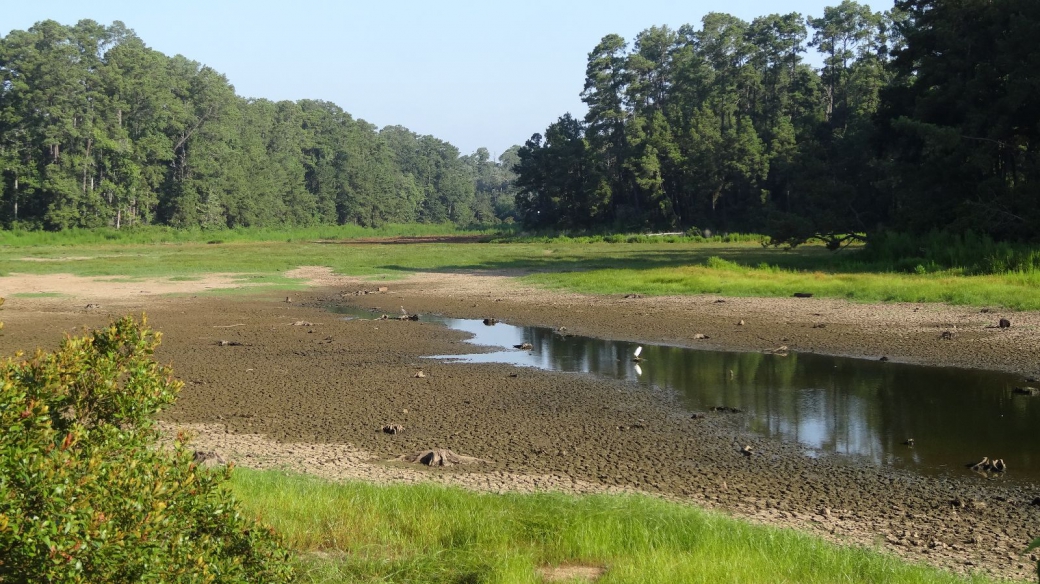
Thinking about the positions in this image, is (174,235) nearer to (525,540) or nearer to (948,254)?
(948,254)

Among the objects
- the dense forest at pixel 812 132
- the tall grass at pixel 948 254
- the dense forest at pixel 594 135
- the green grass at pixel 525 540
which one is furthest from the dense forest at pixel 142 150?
the green grass at pixel 525 540

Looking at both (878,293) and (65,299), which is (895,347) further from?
(65,299)

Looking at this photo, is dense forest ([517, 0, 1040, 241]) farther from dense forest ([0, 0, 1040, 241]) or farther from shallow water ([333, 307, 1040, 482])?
shallow water ([333, 307, 1040, 482])

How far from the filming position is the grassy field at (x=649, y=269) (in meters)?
24.3

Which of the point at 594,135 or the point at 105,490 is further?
the point at 594,135

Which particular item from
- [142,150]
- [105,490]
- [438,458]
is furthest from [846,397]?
[142,150]

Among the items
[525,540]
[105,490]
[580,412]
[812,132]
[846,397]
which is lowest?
[846,397]

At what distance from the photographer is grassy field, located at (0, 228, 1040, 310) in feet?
79.8

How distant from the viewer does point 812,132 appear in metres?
60.9

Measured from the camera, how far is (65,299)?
2767cm

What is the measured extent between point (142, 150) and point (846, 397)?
260ft

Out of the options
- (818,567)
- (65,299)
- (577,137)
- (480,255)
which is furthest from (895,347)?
(577,137)

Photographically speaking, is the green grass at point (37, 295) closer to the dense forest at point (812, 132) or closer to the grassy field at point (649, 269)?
the grassy field at point (649, 269)

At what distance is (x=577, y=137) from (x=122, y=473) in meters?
88.6
